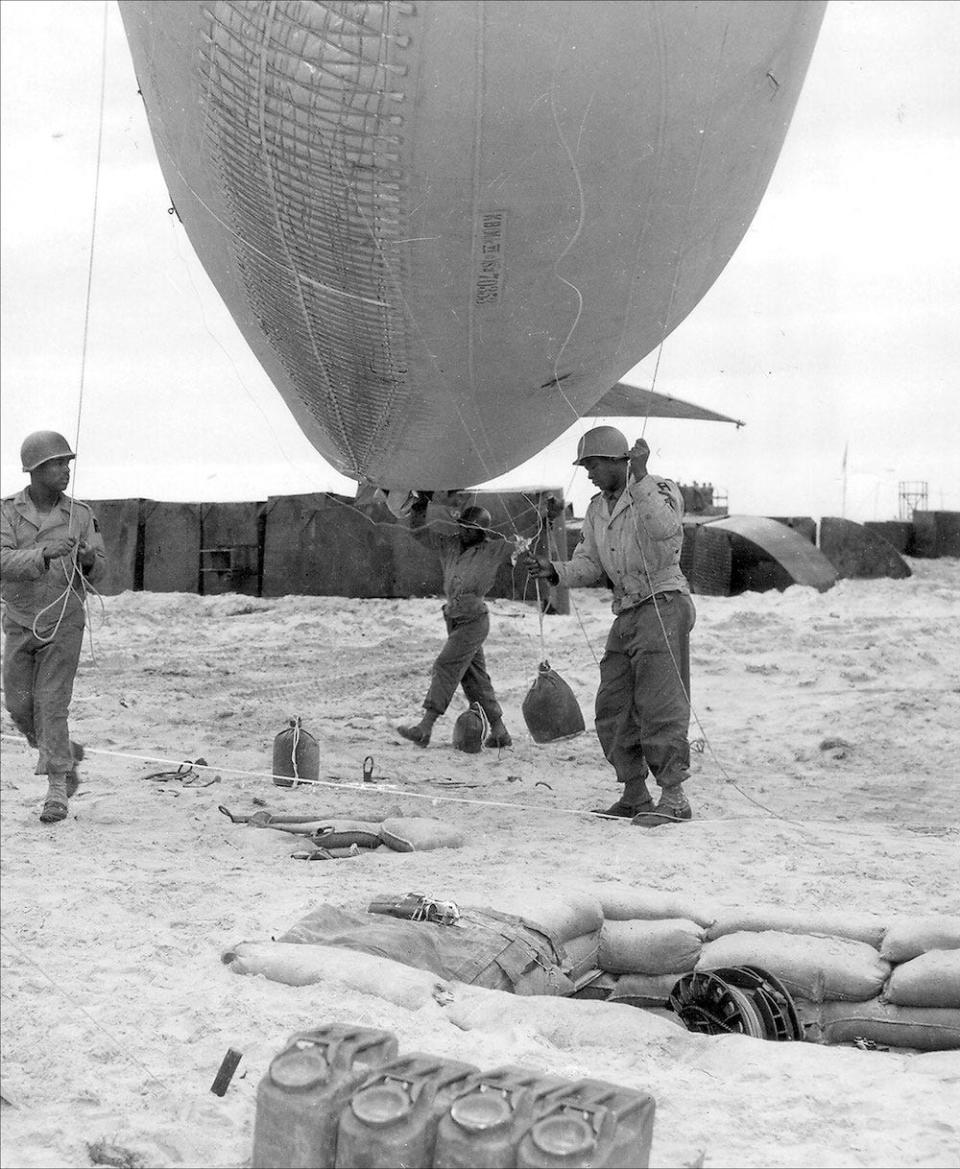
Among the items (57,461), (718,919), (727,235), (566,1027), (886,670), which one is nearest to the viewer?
(566,1027)

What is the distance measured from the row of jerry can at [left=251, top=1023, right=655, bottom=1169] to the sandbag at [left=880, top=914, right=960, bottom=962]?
2007mm

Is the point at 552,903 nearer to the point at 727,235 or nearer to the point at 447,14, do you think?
the point at 727,235

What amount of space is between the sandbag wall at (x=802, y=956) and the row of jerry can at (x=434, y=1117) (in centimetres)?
183

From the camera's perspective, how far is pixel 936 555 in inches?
699

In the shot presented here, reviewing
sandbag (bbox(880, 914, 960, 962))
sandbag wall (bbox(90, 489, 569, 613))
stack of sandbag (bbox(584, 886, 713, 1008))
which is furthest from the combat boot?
sandbag wall (bbox(90, 489, 569, 613))

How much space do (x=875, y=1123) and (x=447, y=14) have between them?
2.93m

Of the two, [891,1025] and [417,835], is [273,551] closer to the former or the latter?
[417,835]

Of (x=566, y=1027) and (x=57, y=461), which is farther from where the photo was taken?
(x=57, y=461)

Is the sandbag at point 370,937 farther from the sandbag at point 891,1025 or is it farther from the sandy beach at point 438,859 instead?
the sandbag at point 891,1025

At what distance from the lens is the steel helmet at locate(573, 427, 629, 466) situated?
239 inches

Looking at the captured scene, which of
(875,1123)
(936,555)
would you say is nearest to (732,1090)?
(875,1123)

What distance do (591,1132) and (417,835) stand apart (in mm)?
3347

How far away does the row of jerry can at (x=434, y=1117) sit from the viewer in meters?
2.34

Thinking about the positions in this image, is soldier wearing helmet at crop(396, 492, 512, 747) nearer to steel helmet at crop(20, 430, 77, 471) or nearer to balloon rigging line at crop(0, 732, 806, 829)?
balloon rigging line at crop(0, 732, 806, 829)
